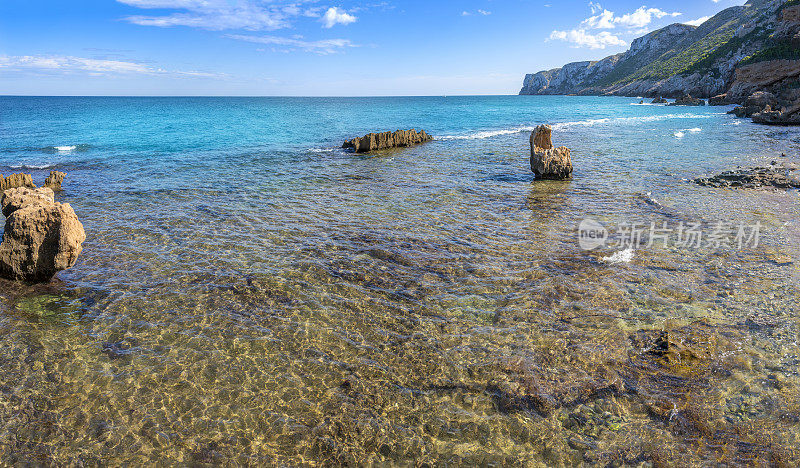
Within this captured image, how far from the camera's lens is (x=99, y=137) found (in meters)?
52.8

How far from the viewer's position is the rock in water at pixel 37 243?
38.5 ft

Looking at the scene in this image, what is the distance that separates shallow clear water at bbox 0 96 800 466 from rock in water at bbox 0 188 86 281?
0.53m

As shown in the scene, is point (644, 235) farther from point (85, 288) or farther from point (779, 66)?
point (779, 66)

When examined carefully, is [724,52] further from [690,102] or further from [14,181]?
[14,181]

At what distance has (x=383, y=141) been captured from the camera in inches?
1582

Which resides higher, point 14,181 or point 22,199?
point 22,199

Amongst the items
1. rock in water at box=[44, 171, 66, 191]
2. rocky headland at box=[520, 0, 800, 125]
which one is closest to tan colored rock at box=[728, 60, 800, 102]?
rocky headland at box=[520, 0, 800, 125]

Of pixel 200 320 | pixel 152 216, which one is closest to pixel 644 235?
pixel 200 320

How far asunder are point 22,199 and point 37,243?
6.76ft

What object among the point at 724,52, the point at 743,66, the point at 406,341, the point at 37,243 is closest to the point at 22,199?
the point at 37,243

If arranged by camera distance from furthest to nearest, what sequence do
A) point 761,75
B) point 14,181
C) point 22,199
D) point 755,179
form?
1. point 761,75
2. point 14,181
3. point 755,179
4. point 22,199

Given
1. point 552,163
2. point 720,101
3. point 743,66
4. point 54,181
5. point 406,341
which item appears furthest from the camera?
point 720,101

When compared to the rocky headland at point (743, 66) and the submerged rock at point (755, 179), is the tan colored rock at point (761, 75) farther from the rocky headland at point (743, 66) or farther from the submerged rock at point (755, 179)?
the submerged rock at point (755, 179)

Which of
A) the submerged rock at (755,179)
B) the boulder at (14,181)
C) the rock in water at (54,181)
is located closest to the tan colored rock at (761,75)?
the submerged rock at (755,179)
